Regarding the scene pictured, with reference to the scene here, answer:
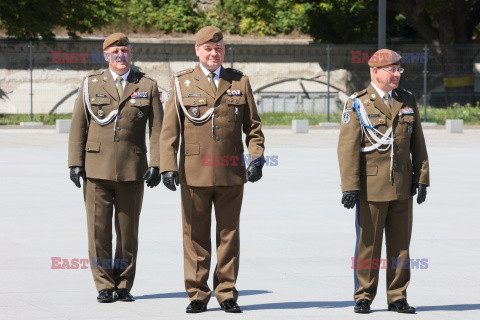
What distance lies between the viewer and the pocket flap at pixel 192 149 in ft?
21.3

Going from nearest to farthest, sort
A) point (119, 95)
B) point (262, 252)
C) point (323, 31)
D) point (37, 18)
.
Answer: point (119, 95) → point (262, 252) → point (37, 18) → point (323, 31)

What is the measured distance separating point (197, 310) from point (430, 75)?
105 ft

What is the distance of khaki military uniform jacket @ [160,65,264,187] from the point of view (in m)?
6.44

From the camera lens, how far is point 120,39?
6.57m

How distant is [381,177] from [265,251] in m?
2.69

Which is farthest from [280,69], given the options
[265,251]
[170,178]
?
[170,178]

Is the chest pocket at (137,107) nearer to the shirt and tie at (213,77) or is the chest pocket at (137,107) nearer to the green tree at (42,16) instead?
the shirt and tie at (213,77)

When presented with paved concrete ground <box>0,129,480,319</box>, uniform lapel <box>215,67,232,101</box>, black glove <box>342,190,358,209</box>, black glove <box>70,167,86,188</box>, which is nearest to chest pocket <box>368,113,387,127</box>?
black glove <box>342,190,358,209</box>

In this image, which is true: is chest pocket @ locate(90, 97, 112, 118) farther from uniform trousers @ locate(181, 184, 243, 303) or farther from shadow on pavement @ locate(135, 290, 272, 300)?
shadow on pavement @ locate(135, 290, 272, 300)

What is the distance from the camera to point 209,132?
6461 mm

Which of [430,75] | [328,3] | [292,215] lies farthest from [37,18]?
[292,215]

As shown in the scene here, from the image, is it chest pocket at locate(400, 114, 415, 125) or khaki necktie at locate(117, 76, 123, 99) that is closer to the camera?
chest pocket at locate(400, 114, 415, 125)

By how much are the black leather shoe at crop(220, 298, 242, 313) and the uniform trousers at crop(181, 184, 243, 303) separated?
29 millimetres

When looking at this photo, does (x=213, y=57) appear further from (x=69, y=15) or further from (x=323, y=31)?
(x=323, y=31)
